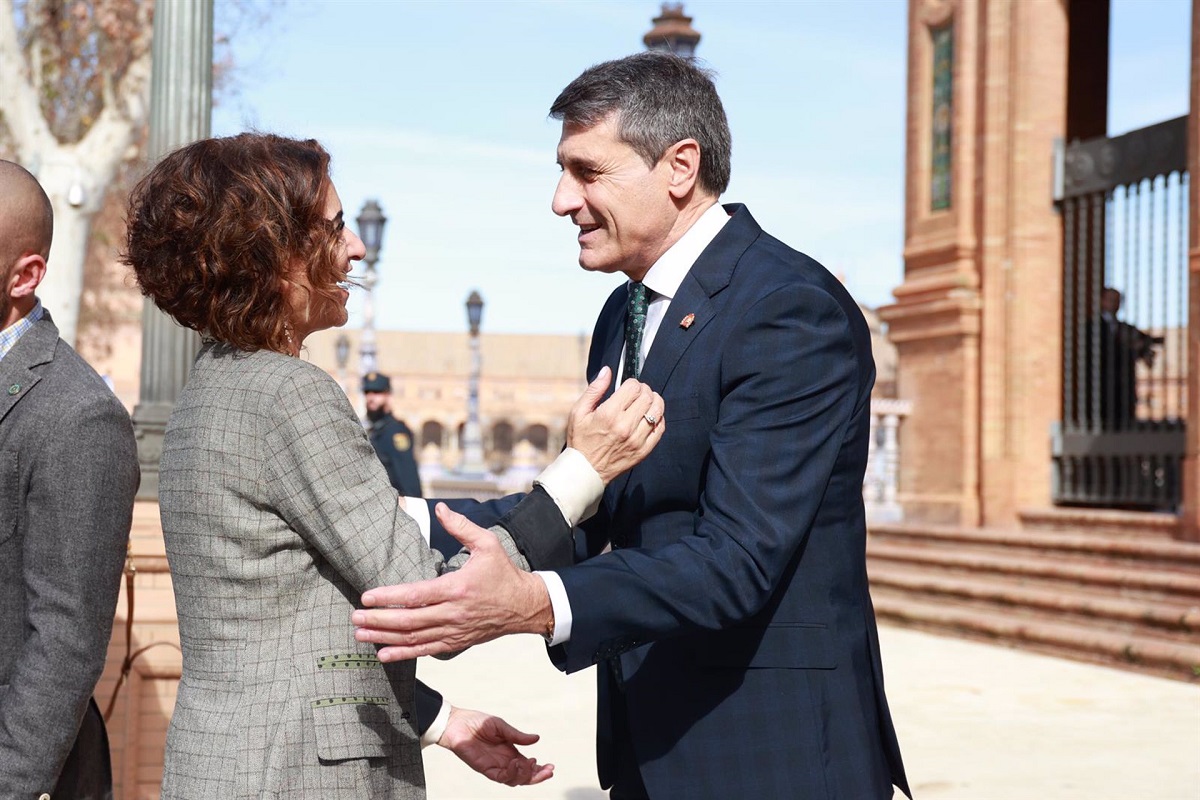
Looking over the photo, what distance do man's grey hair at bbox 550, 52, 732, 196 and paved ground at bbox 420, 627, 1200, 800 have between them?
146 inches

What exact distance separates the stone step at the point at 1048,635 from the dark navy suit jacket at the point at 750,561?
6482 mm

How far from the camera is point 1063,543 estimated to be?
10.3m

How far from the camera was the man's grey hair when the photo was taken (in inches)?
93.5

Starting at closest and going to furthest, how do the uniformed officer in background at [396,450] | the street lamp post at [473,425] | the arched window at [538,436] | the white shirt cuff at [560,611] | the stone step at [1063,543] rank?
the white shirt cuff at [560,611], the stone step at [1063,543], the uniformed officer in background at [396,450], the street lamp post at [473,425], the arched window at [538,436]

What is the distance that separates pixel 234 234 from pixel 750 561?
930mm

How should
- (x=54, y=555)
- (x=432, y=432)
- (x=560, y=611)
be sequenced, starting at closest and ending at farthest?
(x=560, y=611) < (x=54, y=555) < (x=432, y=432)

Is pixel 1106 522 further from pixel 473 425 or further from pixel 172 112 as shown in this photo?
pixel 473 425

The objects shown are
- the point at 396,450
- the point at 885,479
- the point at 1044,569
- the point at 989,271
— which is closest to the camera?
the point at 1044,569

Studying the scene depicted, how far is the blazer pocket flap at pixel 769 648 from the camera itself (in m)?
2.21

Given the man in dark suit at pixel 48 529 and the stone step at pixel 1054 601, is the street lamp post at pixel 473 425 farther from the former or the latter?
the man in dark suit at pixel 48 529

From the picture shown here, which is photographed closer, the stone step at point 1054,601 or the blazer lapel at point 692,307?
the blazer lapel at point 692,307

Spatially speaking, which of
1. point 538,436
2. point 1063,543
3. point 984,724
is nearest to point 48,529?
point 984,724

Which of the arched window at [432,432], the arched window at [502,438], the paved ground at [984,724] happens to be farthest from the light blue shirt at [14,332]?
the arched window at [432,432]

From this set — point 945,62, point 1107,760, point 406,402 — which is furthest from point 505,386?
point 1107,760
